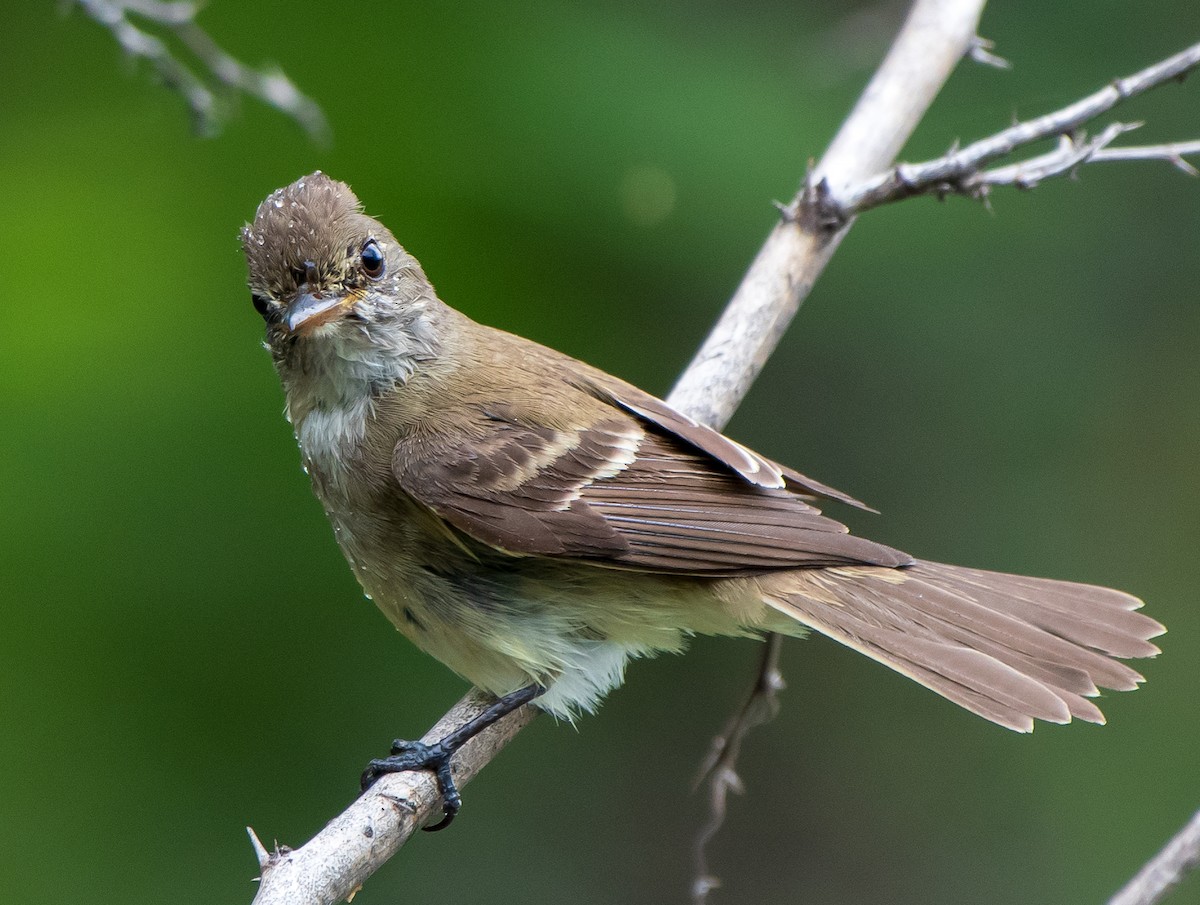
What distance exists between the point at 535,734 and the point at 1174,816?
8.22 feet

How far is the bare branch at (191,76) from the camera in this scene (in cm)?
372

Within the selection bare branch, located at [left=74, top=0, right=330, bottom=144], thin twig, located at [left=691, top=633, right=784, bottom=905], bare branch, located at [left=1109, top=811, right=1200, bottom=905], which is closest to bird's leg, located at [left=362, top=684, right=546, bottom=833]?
thin twig, located at [left=691, top=633, right=784, bottom=905]

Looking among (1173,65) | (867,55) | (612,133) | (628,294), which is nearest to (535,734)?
(628,294)

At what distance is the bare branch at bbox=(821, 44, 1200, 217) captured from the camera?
3.49 meters

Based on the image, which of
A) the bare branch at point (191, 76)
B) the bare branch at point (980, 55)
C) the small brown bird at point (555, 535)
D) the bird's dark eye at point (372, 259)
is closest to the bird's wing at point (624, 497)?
the small brown bird at point (555, 535)

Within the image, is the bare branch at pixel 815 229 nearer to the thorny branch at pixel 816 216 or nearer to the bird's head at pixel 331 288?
the thorny branch at pixel 816 216

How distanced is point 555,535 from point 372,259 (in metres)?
0.93

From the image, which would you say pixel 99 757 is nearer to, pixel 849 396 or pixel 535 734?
pixel 535 734

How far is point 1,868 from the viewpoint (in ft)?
13.6

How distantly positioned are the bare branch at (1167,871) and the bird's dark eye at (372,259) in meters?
2.42

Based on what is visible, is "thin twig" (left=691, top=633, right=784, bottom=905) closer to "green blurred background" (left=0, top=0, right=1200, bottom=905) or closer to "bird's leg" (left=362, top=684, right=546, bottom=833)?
"bird's leg" (left=362, top=684, right=546, bottom=833)

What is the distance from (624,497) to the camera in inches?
148

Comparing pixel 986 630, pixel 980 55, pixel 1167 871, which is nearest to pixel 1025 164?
pixel 980 55

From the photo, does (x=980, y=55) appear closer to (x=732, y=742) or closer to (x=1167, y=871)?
(x=732, y=742)
